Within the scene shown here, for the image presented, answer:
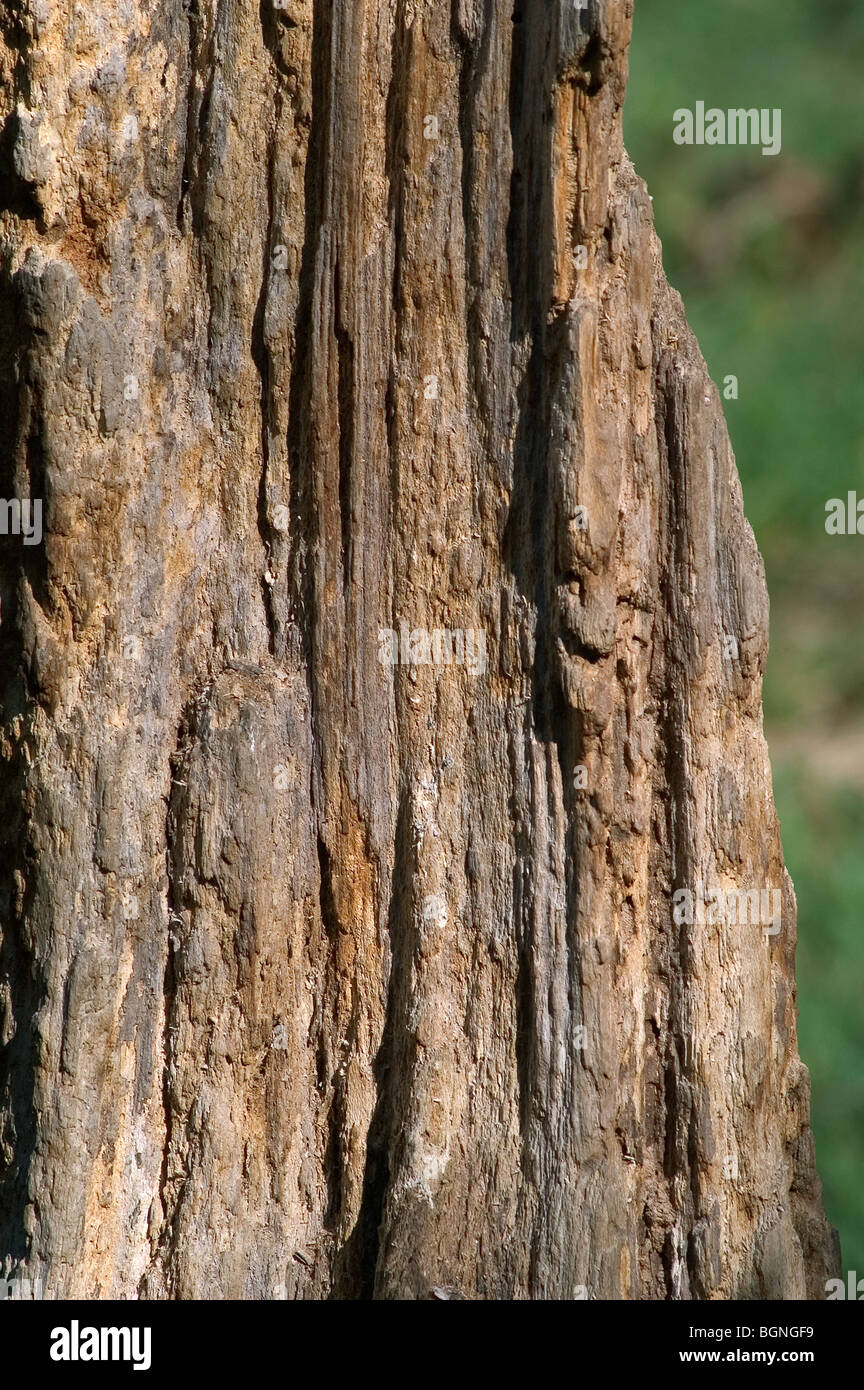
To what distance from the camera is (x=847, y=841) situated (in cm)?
588

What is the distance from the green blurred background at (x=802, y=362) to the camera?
5.32 meters

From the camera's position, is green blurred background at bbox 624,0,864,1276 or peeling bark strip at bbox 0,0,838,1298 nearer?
peeling bark strip at bbox 0,0,838,1298

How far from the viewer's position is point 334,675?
8.04ft

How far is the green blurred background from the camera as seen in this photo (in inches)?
209

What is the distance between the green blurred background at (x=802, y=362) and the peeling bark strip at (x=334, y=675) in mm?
2454

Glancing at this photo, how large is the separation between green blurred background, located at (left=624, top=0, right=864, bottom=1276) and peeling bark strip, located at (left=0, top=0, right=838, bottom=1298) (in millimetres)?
2454

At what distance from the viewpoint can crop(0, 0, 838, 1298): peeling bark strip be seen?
91.7 inches

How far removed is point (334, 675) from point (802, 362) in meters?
5.97

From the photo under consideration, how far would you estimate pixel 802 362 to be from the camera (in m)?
7.65

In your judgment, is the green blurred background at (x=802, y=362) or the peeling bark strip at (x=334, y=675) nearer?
the peeling bark strip at (x=334, y=675)

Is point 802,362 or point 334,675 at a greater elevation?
point 802,362

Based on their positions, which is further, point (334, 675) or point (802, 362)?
point (802, 362)

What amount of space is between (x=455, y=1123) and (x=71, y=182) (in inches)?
69.4
